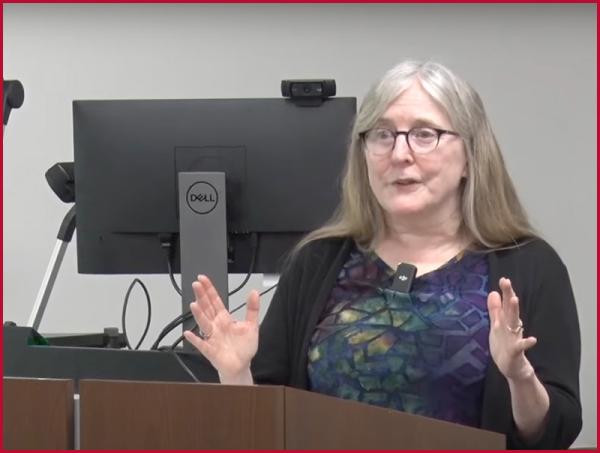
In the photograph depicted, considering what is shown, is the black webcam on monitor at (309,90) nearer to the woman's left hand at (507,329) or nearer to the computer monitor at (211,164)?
the computer monitor at (211,164)

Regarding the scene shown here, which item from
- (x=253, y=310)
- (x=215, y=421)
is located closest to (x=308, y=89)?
(x=253, y=310)

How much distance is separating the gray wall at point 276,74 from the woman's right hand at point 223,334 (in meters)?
1.65

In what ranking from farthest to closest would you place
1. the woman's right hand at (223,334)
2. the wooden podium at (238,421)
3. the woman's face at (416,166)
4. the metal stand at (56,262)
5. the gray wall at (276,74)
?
the gray wall at (276,74) → the metal stand at (56,262) → the woman's face at (416,166) → the woman's right hand at (223,334) → the wooden podium at (238,421)

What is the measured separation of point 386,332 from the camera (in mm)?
1697

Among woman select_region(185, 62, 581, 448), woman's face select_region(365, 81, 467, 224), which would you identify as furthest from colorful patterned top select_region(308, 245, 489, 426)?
woman's face select_region(365, 81, 467, 224)

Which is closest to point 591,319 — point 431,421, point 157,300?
point 157,300

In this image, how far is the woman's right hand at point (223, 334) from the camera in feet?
4.85

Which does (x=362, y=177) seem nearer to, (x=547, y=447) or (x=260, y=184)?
(x=260, y=184)

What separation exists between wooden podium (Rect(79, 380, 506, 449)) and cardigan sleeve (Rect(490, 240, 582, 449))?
47cm

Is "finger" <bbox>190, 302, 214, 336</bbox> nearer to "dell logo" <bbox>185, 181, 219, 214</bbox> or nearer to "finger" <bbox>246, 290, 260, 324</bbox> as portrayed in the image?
"finger" <bbox>246, 290, 260, 324</bbox>

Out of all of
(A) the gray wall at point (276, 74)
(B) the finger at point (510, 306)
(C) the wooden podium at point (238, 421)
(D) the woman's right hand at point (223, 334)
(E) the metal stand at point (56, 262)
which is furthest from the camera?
(A) the gray wall at point (276, 74)

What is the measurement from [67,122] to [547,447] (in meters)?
2.14

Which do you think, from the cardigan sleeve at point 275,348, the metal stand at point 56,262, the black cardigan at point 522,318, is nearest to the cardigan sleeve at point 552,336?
the black cardigan at point 522,318

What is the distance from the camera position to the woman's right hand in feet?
4.85
